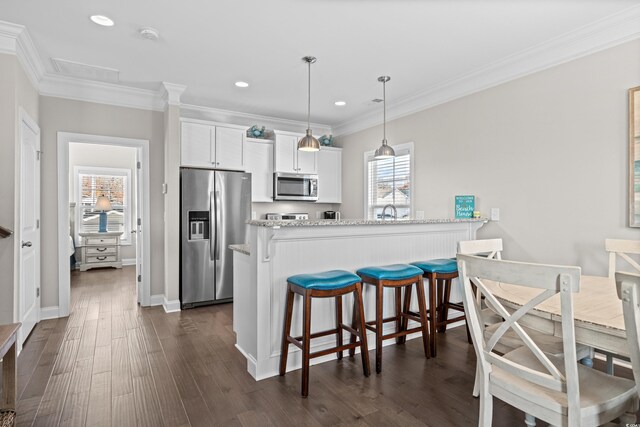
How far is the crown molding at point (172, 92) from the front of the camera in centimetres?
406

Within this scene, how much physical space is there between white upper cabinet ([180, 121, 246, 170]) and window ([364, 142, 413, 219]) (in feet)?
6.22

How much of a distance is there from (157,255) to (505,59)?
14.6ft

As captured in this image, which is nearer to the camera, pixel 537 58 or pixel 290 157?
pixel 537 58

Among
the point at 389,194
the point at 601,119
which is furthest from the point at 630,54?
the point at 389,194

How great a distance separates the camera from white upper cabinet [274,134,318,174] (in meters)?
5.27

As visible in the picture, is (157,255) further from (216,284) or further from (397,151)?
(397,151)

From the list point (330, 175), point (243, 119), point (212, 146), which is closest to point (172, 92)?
point (212, 146)

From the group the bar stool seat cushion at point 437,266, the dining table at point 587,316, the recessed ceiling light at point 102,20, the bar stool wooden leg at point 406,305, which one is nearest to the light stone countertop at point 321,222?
the bar stool seat cushion at point 437,266

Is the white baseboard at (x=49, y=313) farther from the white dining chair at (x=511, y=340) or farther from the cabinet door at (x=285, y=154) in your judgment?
the white dining chair at (x=511, y=340)

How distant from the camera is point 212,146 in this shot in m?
4.64

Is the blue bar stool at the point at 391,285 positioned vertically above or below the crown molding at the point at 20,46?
below

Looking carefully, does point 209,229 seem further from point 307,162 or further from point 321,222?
point 321,222

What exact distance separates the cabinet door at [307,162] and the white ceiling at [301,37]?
4.59 feet

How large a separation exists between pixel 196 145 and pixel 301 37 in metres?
2.20
